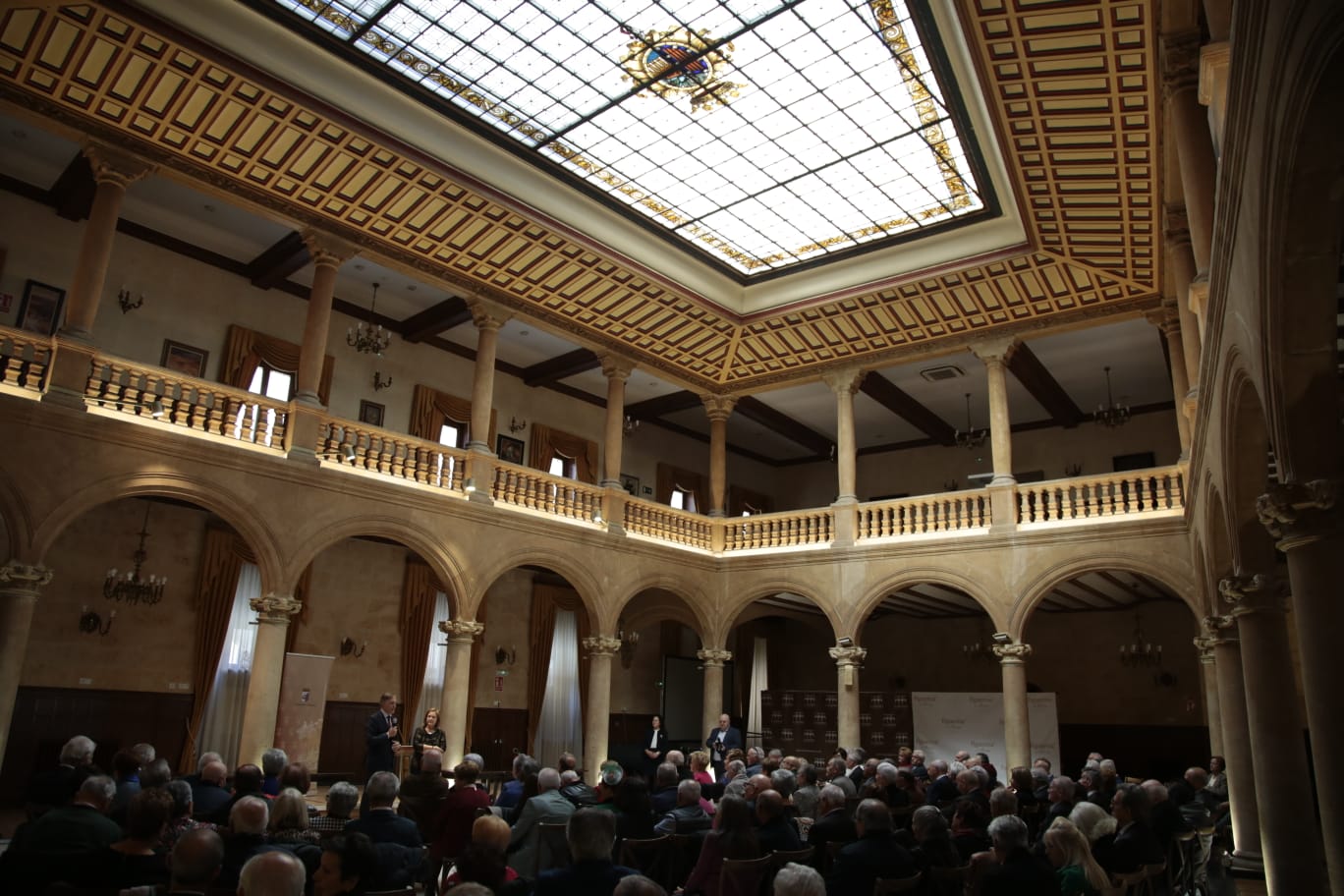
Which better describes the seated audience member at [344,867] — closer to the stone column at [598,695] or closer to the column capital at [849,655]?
the stone column at [598,695]

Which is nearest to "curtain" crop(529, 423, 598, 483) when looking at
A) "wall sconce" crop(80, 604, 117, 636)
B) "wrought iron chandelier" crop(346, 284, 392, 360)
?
"wrought iron chandelier" crop(346, 284, 392, 360)

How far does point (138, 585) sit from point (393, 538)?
325 centimetres

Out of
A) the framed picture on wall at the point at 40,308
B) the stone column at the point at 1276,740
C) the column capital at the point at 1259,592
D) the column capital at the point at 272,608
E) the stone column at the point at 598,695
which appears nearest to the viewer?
the stone column at the point at 1276,740

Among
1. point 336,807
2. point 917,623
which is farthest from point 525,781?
point 917,623

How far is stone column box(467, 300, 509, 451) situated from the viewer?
526 inches

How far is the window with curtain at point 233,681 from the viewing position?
12992mm

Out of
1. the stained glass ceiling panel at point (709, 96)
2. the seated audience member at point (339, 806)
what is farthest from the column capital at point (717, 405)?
the seated audience member at point (339, 806)

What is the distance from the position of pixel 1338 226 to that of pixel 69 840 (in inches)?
229

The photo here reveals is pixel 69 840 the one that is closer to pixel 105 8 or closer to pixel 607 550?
pixel 105 8

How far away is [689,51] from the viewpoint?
10.3 m

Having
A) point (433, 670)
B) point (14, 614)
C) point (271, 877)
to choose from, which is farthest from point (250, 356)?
point (271, 877)

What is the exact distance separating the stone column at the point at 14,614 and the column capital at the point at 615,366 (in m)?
8.48

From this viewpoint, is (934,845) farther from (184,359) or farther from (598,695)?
(184,359)

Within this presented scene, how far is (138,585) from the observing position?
12.3 metres
